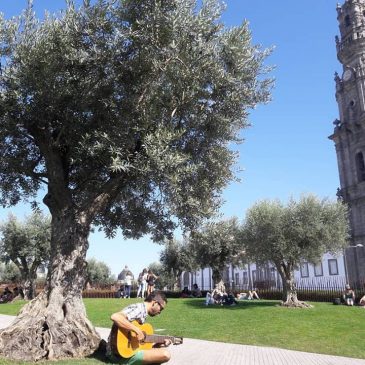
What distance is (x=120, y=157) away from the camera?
10.7 meters

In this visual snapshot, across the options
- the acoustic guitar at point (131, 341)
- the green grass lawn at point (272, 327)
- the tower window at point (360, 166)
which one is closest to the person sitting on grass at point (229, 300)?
the green grass lawn at point (272, 327)

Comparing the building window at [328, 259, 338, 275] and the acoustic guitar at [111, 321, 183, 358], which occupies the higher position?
the building window at [328, 259, 338, 275]

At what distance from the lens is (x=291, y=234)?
2602 centimetres

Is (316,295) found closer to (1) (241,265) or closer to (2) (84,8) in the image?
(1) (241,265)

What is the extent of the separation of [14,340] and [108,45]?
299 inches

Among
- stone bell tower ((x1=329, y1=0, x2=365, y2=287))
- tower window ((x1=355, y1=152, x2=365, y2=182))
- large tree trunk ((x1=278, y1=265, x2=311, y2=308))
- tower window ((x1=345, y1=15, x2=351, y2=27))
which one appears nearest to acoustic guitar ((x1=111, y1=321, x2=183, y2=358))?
large tree trunk ((x1=278, y1=265, x2=311, y2=308))

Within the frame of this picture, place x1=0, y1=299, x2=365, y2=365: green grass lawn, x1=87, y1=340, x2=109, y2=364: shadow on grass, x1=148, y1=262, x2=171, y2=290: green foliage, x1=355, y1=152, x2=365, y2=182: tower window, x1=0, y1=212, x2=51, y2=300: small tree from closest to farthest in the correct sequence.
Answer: x1=87, y1=340, x2=109, y2=364: shadow on grass, x1=0, y1=299, x2=365, y2=365: green grass lawn, x1=0, y1=212, x2=51, y2=300: small tree, x1=148, y1=262, x2=171, y2=290: green foliage, x1=355, y1=152, x2=365, y2=182: tower window

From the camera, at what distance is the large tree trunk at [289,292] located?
25.4 meters

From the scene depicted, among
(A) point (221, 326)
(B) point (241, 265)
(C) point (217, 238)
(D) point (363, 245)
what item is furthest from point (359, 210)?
(A) point (221, 326)

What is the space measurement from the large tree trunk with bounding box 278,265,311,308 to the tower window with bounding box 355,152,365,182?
122ft

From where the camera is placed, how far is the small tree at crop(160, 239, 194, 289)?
4769cm

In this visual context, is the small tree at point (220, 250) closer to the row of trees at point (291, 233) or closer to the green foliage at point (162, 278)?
the row of trees at point (291, 233)

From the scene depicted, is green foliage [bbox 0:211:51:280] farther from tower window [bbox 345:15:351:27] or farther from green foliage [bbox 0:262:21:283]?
tower window [bbox 345:15:351:27]

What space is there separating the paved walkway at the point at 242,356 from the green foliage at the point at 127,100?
3.65 metres
